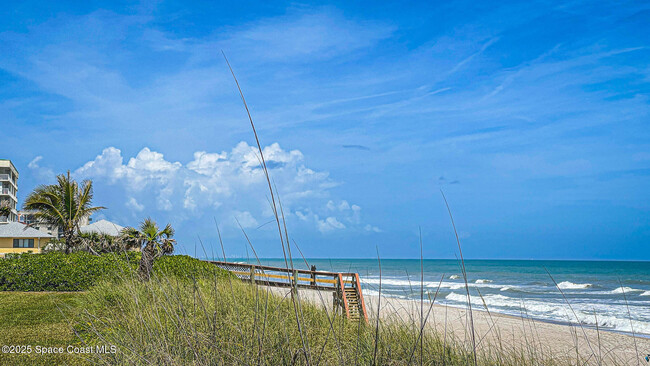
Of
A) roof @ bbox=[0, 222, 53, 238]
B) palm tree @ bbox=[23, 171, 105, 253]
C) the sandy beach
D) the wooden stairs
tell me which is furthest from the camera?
roof @ bbox=[0, 222, 53, 238]

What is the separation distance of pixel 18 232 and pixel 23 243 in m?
3.06

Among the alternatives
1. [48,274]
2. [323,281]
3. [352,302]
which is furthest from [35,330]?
[48,274]

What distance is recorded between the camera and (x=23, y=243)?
43938 mm

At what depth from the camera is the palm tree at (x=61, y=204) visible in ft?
82.1

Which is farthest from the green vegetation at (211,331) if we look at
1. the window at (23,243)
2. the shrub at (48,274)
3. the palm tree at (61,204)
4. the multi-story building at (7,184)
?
the multi-story building at (7,184)

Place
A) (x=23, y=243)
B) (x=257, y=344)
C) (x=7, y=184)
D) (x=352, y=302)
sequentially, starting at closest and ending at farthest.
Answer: (x=257, y=344), (x=352, y=302), (x=23, y=243), (x=7, y=184)

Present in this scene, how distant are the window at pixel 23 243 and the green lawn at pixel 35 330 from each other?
38333 mm

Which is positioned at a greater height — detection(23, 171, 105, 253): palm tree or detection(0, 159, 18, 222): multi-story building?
detection(0, 159, 18, 222): multi-story building

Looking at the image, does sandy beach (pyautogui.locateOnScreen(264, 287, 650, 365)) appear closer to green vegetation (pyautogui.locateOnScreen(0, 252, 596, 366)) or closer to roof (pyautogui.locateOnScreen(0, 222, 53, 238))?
green vegetation (pyautogui.locateOnScreen(0, 252, 596, 366))

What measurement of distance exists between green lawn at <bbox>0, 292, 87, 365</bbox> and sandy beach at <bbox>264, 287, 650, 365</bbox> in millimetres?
2866

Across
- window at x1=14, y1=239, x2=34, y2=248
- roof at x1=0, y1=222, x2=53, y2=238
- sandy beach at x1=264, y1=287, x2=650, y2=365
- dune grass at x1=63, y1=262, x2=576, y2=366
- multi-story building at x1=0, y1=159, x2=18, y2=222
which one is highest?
multi-story building at x1=0, y1=159, x2=18, y2=222

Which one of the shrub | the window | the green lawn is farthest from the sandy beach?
the window

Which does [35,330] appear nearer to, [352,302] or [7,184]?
[352,302]

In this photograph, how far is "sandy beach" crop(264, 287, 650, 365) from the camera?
173 inches
